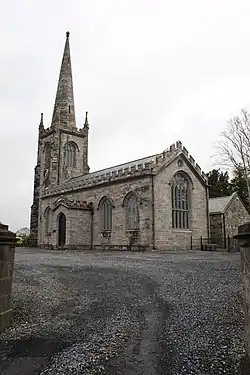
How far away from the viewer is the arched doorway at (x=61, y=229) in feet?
105

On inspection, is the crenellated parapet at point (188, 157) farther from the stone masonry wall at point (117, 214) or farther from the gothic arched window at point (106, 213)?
the gothic arched window at point (106, 213)

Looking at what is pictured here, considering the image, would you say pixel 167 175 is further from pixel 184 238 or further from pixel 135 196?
pixel 184 238

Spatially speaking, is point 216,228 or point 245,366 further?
point 216,228

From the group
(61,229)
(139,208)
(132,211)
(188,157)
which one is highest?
(188,157)

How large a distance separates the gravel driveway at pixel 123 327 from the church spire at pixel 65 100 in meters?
37.3

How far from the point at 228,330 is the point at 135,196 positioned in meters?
21.9

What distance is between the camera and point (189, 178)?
30062 millimetres

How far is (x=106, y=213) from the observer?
30.9 metres

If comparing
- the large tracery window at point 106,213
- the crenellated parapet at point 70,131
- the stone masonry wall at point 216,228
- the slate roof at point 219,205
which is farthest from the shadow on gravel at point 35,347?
the crenellated parapet at point 70,131

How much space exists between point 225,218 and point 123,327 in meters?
28.7

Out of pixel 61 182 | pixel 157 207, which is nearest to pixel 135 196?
pixel 157 207

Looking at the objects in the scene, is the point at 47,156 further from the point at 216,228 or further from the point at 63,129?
the point at 216,228

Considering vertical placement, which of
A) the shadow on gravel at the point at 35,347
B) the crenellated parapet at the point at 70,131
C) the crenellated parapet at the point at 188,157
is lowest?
the shadow on gravel at the point at 35,347

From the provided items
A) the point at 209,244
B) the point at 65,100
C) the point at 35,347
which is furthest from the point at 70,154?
the point at 35,347
